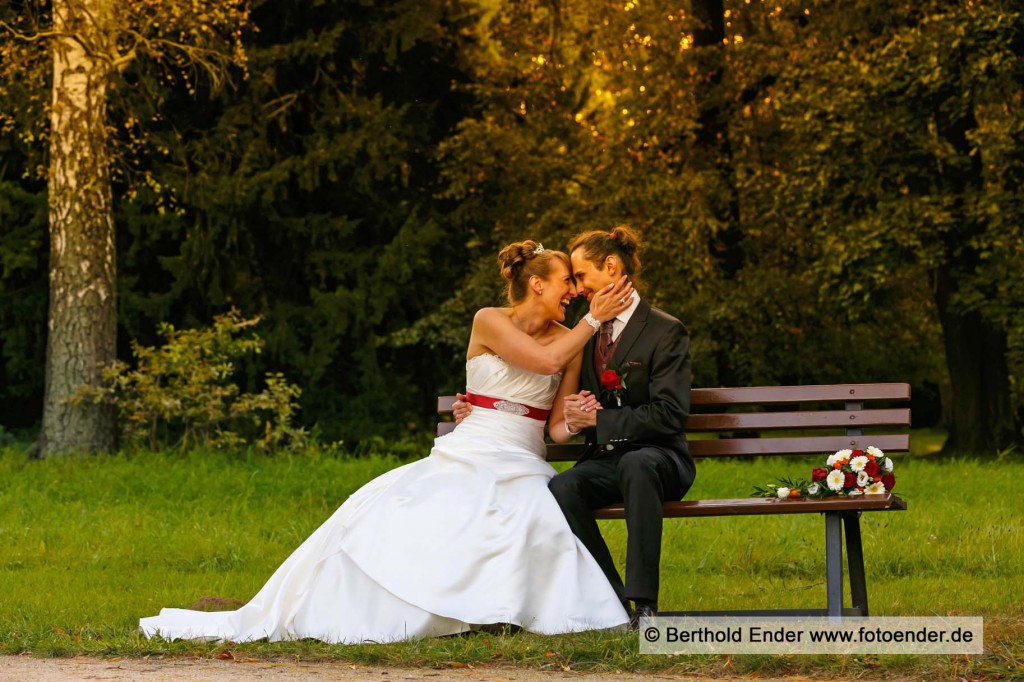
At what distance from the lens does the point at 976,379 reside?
54.6 ft

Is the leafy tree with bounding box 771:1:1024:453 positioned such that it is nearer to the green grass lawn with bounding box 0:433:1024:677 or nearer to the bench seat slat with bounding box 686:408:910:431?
the green grass lawn with bounding box 0:433:1024:677

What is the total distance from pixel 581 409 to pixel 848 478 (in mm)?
1097

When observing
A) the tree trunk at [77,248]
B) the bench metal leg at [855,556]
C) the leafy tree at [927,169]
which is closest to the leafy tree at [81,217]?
the tree trunk at [77,248]

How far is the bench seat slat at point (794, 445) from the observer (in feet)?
18.9

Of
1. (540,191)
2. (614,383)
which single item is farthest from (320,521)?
(540,191)

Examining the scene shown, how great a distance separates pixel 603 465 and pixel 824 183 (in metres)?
10.7

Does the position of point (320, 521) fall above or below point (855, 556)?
below

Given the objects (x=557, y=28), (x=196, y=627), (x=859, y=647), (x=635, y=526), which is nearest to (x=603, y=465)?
(x=635, y=526)

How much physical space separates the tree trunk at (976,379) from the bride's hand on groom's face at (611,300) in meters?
11.5

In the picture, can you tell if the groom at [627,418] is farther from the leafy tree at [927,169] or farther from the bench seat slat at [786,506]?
the leafy tree at [927,169]

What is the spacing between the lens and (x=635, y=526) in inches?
206

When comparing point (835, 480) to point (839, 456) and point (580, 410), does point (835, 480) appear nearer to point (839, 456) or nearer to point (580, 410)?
point (839, 456)

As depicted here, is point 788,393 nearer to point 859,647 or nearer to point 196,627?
point 859,647

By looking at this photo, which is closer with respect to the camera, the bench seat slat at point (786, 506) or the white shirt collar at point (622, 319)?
the bench seat slat at point (786, 506)
